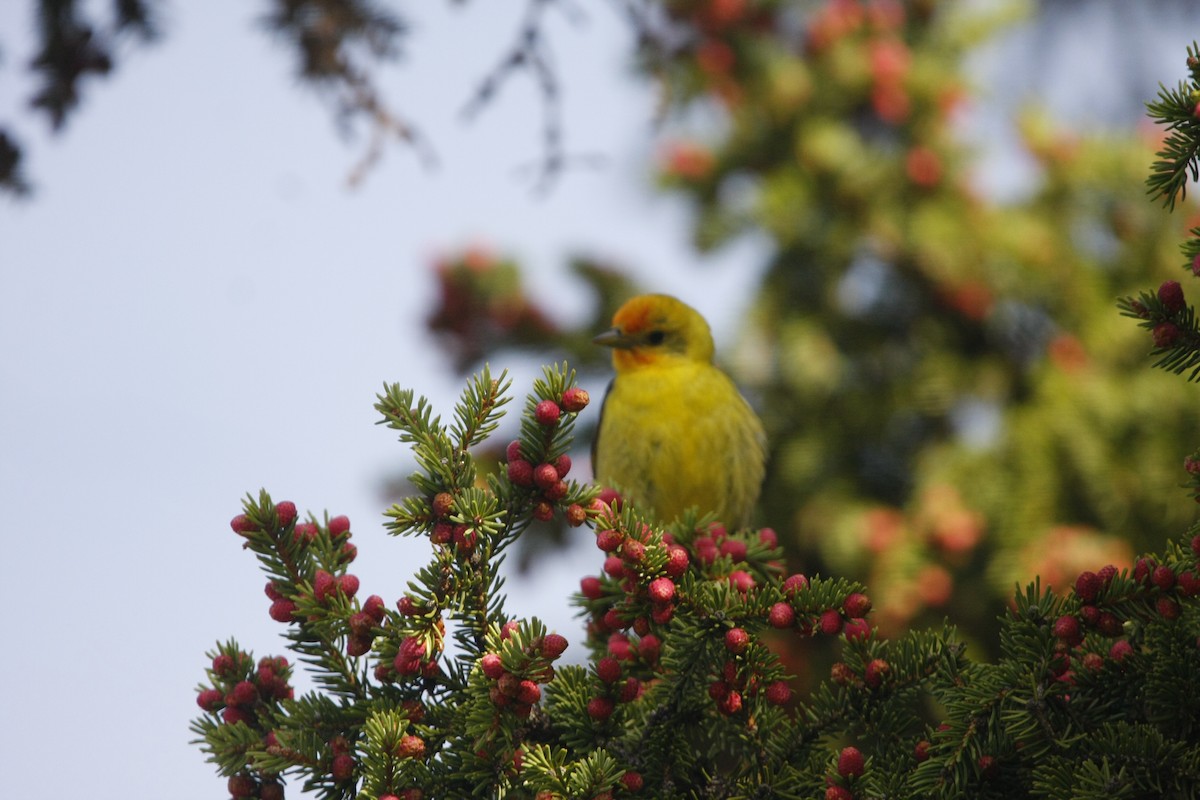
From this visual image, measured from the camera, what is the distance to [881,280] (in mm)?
5340

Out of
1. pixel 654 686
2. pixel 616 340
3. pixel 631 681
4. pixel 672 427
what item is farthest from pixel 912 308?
pixel 631 681

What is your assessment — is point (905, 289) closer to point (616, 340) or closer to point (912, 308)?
point (912, 308)

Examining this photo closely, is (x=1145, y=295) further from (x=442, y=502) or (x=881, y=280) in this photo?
(x=881, y=280)

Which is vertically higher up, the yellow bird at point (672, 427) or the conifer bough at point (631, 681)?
the yellow bird at point (672, 427)

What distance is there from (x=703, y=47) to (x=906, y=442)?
2.27m

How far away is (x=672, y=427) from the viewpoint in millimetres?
3941

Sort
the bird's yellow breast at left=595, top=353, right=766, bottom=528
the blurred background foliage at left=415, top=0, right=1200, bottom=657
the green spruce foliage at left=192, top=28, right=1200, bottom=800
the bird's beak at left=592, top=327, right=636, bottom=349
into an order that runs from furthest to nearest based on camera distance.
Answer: the blurred background foliage at left=415, top=0, right=1200, bottom=657, the bird's beak at left=592, top=327, right=636, bottom=349, the bird's yellow breast at left=595, top=353, right=766, bottom=528, the green spruce foliage at left=192, top=28, right=1200, bottom=800

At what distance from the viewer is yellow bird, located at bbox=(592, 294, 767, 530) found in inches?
154

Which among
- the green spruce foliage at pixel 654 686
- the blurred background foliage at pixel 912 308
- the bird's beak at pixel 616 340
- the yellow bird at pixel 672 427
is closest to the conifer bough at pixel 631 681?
the green spruce foliage at pixel 654 686

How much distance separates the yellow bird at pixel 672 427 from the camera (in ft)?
→ 12.8

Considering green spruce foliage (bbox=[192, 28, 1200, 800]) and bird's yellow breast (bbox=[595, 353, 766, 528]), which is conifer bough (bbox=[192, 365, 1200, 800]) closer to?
green spruce foliage (bbox=[192, 28, 1200, 800])

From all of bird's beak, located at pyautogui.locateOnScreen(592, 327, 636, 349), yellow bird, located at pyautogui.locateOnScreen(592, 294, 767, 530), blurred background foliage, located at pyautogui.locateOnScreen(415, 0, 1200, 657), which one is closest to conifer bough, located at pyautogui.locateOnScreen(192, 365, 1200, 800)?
yellow bird, located at pyautogui.locateOnScreen(592, 294, 767, 530)

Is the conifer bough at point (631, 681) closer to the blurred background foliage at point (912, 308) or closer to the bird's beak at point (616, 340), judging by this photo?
the bird's beak at point (616, 340)

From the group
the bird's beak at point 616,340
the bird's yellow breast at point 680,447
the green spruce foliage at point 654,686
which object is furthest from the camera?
the bird's beak at point 616,340
